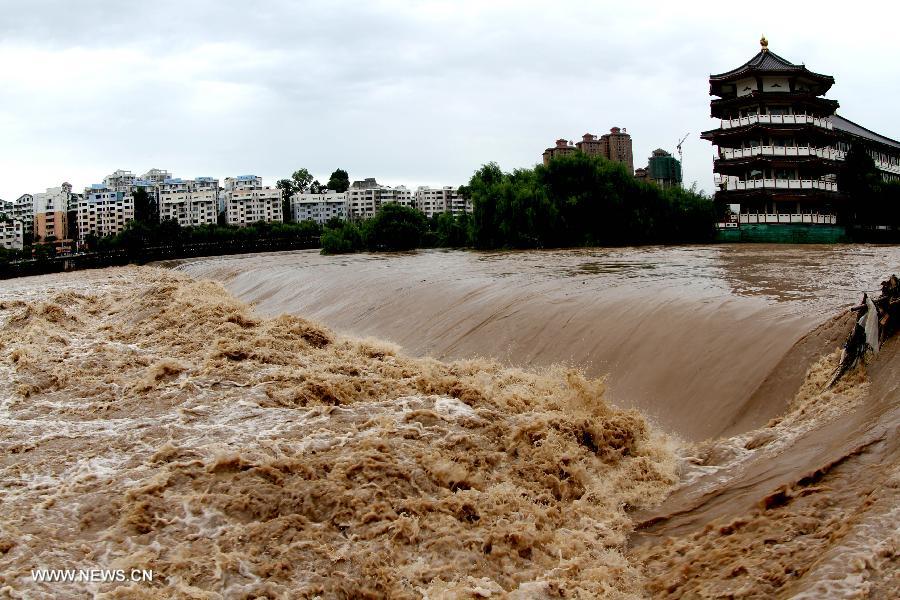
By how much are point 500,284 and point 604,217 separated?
22.5 metres

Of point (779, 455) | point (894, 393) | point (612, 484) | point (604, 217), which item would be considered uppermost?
point (604, 217)

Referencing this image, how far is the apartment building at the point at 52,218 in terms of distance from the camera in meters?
123

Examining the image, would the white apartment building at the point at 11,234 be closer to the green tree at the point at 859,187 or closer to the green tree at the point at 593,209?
the green tree at the point at 593,209

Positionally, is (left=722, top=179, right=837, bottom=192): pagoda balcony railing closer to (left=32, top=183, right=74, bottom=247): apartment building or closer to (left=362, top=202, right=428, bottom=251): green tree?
(left=362, top=202, right=428, bottom=251): green tree

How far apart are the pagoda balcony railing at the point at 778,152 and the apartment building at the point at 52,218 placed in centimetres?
11130

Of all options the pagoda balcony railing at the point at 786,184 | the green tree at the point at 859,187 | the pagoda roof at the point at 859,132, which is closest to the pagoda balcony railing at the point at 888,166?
the pagoda roof at the point at 859,132

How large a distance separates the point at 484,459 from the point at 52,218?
138 meters

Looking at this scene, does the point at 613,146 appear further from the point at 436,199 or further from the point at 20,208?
the point at 20,208

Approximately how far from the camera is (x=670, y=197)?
122ft

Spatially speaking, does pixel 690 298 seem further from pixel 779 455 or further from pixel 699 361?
pixel 779 455

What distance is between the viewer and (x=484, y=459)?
6.15 metres

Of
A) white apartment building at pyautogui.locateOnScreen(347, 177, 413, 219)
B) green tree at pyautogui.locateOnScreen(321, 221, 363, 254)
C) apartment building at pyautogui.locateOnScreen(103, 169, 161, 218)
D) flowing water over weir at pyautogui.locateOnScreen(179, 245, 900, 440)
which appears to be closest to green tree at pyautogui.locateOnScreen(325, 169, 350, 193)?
white apartment building at pyautogui.locateOnScreen(347, 177, 413, 219)

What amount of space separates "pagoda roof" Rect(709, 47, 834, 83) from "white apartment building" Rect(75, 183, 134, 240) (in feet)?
354

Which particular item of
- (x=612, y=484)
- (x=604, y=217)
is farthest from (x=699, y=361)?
(x=604, y=217)
